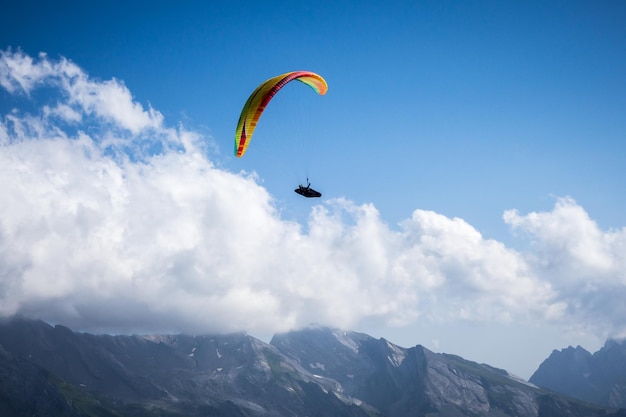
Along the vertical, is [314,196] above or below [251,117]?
below

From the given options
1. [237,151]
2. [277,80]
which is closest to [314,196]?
[237,151]

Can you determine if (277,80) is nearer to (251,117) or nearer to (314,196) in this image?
(251,117)

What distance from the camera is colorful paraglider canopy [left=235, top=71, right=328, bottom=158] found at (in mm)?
57000

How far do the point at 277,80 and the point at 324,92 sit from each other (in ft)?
29.4

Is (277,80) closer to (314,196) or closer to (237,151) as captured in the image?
(237,151)

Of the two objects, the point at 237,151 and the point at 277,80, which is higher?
the point at 277,80

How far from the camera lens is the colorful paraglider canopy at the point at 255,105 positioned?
5700cm

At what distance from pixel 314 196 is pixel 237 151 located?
13.4 metres

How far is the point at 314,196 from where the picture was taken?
65000 millimetres

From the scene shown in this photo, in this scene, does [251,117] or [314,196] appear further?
[314,196]

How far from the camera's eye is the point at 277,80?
189 ft

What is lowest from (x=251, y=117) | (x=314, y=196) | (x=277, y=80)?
(x=314, y=196)

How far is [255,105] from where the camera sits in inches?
2263

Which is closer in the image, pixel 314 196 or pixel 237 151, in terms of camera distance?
pixel 237 151
